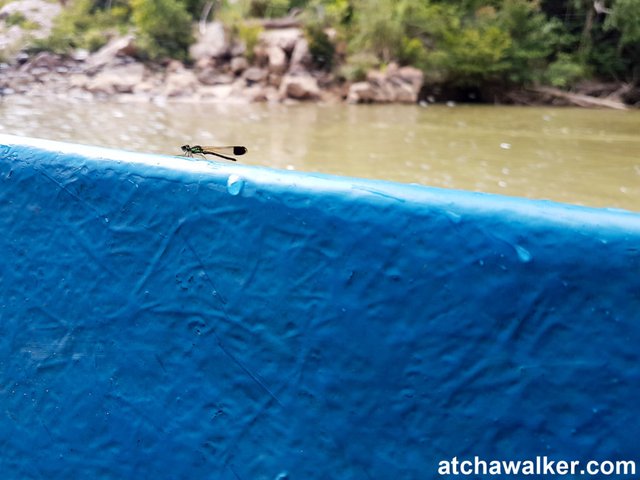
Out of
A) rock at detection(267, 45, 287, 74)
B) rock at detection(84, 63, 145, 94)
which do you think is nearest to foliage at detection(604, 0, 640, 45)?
rock at detection(267, 45, 287, 74)

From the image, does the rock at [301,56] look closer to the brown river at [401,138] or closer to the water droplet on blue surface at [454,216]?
the brown river at [401,138]

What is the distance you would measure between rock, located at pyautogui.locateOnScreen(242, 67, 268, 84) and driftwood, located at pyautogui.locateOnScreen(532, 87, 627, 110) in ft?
19.2

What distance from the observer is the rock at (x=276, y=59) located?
40.2 feet

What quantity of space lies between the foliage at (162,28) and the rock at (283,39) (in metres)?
2.08

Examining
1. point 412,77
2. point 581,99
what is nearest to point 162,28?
point 412,77

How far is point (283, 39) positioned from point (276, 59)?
3.04ft

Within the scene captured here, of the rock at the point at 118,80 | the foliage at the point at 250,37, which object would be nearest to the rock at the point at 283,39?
the foliage at the point at 250,37

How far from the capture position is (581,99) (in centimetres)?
1195

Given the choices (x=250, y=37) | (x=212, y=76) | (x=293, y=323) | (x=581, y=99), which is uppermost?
(x=293, y=323)

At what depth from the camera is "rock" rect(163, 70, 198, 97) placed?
11547 millimetres

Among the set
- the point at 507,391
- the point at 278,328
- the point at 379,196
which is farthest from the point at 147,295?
the point at 507,391

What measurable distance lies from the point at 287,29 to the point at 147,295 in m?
14.3

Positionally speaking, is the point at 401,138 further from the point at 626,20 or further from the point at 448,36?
the point at 626,20

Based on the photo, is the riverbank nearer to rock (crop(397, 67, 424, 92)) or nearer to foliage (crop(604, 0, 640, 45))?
rock (crop(397, 67, 424, 92))
